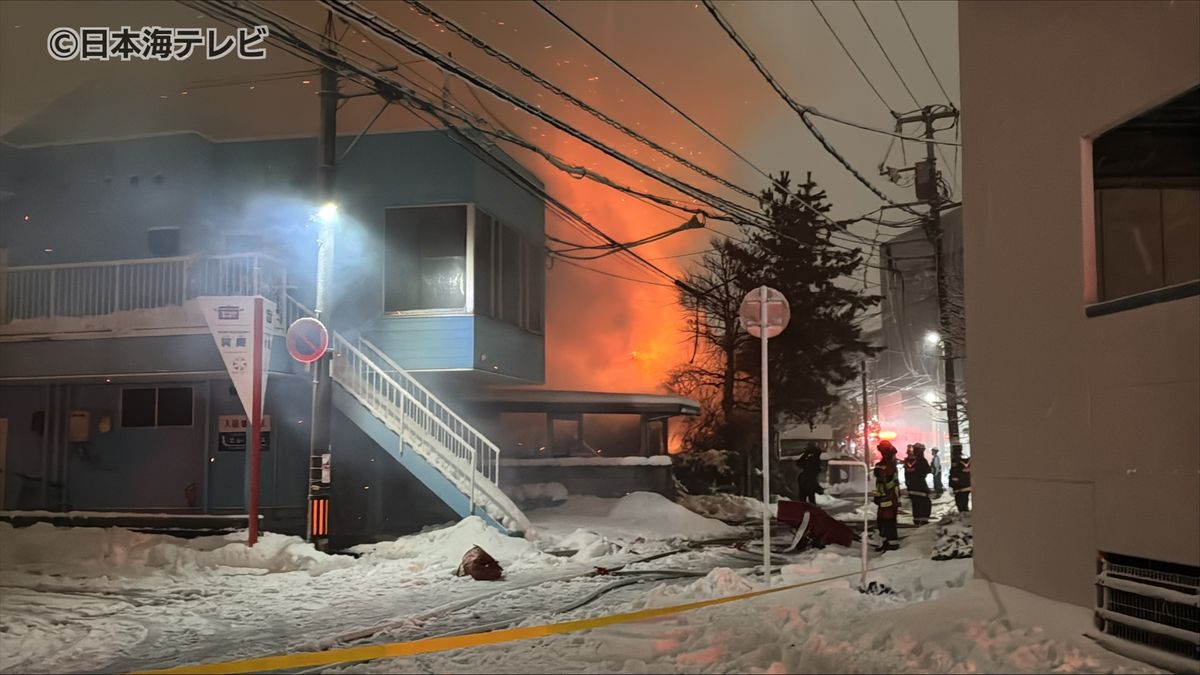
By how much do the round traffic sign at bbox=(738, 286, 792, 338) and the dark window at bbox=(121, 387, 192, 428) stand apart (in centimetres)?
610

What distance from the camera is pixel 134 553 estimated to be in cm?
795

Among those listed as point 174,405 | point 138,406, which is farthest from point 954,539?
point 138,406

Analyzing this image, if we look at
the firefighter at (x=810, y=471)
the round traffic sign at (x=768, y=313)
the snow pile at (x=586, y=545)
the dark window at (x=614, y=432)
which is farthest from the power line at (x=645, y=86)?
the snow pile at (x=586, y=545)

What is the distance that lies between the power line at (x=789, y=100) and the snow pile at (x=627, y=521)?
4.22 m

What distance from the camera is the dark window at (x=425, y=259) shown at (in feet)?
26.8

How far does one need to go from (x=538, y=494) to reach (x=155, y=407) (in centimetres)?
429

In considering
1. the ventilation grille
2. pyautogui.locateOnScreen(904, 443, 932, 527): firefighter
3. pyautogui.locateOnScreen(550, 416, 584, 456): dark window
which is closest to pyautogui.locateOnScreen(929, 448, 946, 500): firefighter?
pyautogui.locateOnScreen(904, 443, 932, 527): firefighter

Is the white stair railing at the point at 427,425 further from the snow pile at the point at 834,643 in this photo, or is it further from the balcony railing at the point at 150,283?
the snow pile at the point at 834,643

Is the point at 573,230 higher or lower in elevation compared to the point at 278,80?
lower

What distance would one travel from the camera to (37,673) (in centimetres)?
500

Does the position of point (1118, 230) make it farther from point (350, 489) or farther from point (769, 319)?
point (350, 489)

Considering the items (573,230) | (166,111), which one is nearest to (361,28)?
(166,111)

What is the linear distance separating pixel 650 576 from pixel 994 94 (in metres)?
5.21

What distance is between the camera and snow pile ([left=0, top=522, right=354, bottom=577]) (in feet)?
25.0
